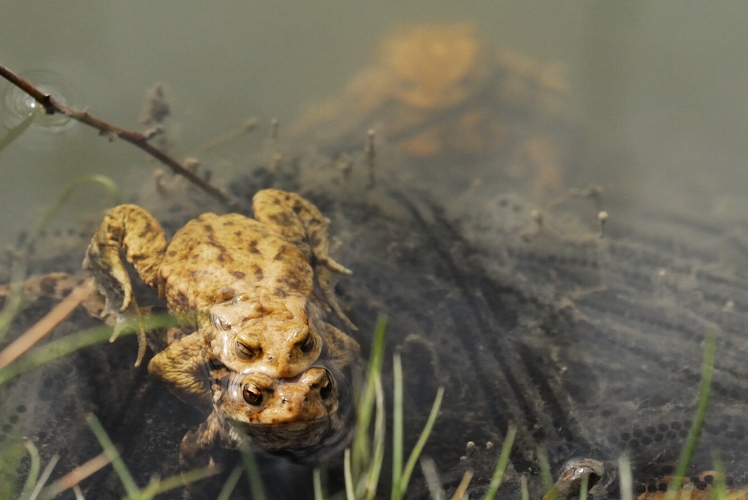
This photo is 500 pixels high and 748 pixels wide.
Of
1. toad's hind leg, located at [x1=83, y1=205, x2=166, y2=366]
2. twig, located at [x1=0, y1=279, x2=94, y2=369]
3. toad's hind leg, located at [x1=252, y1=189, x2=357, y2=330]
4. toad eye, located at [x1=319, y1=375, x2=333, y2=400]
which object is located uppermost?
toad's hind leg, located at [x1=252, y1=189, x2=357, y2=330]

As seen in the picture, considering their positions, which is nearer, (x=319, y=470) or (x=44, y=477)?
(x=44, y=477)

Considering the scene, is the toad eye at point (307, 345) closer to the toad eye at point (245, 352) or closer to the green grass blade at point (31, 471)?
the toad eye at point (245, 352)

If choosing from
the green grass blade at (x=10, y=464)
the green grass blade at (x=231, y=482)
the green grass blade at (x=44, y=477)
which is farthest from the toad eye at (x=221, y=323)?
the green grass blade at (x=10, y=464)

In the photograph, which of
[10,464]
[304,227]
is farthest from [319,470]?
[304,227]

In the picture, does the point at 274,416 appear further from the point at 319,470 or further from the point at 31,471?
the point at 31,471

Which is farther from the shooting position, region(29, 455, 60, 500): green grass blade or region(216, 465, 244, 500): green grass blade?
region(216, 465, 244, 500): green grass blade

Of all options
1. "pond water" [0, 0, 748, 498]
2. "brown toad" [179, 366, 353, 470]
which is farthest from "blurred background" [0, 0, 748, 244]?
"brown toad" [179, 366, 353, 470]

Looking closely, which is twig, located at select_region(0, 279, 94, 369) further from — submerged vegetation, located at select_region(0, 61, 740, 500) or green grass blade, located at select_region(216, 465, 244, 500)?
green grass blade, located at select_region(216, 465, 244, 500)
